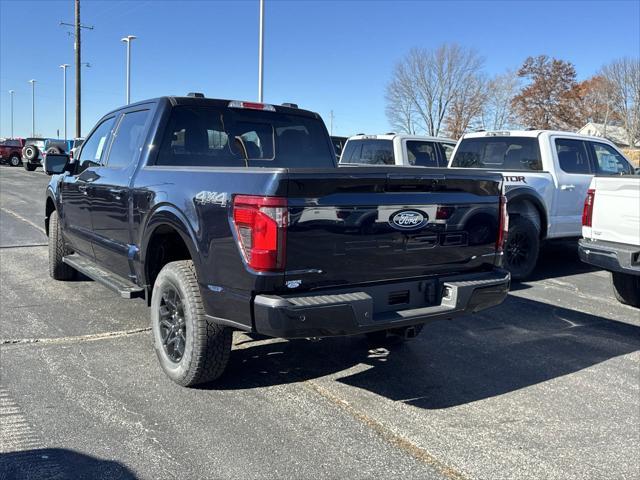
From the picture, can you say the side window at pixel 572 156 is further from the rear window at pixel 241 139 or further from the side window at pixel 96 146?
the side window at pixel 96 146

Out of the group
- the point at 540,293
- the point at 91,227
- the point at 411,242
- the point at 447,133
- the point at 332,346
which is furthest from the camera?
the point at 447,133

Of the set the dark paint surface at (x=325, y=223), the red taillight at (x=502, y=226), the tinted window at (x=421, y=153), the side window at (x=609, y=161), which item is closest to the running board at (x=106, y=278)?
the dark paint surface at (x=325, y=223)

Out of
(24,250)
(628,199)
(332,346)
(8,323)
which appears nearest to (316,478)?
(332,346)

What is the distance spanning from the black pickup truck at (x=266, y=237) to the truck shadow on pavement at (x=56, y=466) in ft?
3.03

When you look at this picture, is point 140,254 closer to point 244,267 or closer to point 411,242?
point 244,267

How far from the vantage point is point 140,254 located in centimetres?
434

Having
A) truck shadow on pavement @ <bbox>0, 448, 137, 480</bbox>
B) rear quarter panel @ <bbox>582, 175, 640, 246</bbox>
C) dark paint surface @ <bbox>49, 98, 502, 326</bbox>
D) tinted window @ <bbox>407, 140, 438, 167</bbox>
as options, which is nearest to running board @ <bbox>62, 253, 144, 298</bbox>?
dark paint surface @ <bbox>49, 98, 502, 326</bbox>

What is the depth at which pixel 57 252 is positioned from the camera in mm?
6758

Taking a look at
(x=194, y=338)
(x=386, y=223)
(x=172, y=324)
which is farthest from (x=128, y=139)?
(x=386, y=223)

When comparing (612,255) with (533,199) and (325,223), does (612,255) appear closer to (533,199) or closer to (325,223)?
(533,199)

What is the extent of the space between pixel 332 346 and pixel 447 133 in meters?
42.5

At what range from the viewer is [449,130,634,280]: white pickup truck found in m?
7.97

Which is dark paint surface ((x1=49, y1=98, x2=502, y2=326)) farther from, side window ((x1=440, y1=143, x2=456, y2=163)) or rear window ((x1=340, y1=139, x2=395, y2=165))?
side window ((x1=440, y1=143, x2=456, y2=163))

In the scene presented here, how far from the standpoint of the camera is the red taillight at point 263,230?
3086 mm
